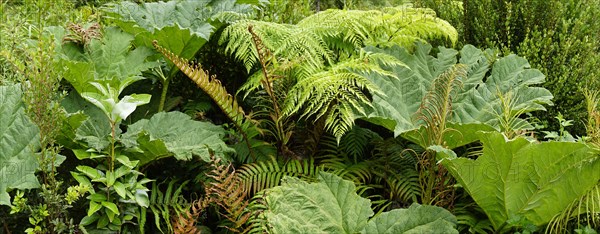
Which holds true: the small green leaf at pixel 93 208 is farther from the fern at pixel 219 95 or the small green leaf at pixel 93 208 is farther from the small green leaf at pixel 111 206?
the fern at pixel 219 95

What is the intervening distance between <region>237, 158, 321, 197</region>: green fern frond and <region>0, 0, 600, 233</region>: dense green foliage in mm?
15

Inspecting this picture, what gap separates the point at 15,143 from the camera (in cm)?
268

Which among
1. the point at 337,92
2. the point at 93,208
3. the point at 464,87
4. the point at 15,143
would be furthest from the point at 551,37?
the point at 15,143

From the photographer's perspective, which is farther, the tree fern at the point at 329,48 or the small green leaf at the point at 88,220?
the tree fern at the point at 329,48

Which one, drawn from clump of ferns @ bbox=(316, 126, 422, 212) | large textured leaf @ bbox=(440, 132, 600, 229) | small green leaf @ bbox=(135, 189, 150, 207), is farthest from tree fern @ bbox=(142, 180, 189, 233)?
large textured leaf @ bbox=(440, 132, 600, 229)

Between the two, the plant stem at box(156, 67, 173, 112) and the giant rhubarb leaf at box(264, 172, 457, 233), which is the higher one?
the plant stem at box(156, 67, 173, 112)

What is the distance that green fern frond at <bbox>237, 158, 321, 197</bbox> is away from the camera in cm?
299

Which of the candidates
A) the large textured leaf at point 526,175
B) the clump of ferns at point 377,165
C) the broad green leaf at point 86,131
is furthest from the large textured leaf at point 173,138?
the large textured leaf at point 526,175

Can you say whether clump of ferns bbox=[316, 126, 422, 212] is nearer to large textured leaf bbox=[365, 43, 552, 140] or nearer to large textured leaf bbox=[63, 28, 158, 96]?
large textured leaf bbox=[365, 43, 552, 140]

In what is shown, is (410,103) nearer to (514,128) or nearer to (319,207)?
(514,128)

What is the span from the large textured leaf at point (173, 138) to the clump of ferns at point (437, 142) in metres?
1.00

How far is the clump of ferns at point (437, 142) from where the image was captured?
2.82m

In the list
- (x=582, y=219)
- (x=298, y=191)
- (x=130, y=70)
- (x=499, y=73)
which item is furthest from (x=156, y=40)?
(x=582, y=219)

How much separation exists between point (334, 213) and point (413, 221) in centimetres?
36
